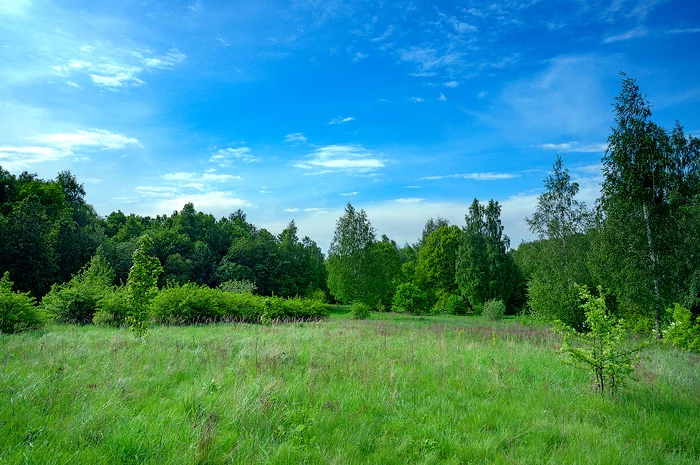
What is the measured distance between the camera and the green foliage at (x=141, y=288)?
1045 centimetres

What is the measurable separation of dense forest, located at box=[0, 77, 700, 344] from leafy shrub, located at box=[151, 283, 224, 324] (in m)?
2.27

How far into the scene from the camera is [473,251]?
129 feet

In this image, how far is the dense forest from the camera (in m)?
16.4

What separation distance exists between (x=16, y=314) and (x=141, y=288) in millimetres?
5829

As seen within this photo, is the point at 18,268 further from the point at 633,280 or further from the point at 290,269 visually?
the point at 633,280

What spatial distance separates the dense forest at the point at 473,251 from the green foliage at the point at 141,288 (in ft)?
0.77

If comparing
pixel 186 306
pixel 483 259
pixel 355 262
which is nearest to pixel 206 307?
pixel 186 306

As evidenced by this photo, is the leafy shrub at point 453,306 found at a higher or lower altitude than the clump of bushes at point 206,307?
lower

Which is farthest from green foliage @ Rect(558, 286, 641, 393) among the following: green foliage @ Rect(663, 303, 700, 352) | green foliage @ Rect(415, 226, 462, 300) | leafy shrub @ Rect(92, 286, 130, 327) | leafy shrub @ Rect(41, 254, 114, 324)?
green foliage @ Rect(415, 226, 462, 300)

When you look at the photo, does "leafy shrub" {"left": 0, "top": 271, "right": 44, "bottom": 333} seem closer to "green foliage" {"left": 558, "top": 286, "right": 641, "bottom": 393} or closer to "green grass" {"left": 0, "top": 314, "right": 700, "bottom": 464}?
"green grass" {"left": 0, "top": 314, "right": 700, "bottom": 464}

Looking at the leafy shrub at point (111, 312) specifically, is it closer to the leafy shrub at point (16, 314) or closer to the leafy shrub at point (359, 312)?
the leafy shrub at point (16, 314)

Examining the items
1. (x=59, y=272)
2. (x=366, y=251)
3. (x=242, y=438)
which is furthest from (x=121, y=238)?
(x=242, y=438)

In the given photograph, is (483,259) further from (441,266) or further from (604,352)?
(604,352)

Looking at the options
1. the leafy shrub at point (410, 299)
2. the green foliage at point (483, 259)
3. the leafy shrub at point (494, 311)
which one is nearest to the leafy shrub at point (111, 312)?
the leafy shrub at point (410, 299)
